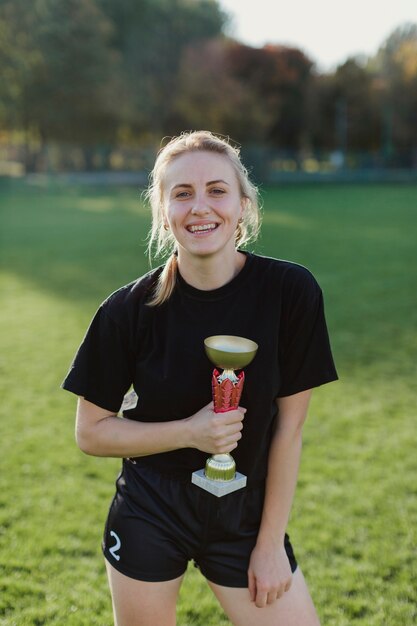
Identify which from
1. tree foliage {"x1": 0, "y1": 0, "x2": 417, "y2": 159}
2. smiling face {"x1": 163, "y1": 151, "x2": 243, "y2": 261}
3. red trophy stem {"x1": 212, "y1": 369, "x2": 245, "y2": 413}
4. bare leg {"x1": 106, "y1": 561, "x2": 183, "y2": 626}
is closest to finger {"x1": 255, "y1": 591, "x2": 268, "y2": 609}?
bare leg {"x1": 106, "y1": 561, "x2": 183, "y2": 626}

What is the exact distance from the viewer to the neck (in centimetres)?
213

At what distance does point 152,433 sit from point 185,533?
1.15ft

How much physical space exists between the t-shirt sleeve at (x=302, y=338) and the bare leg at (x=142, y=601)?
73 cm

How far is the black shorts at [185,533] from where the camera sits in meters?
2.13

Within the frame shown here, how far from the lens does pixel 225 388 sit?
6.22 ft

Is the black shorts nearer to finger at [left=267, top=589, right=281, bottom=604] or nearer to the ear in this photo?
finger at [left=267, top=589, right=281, bottom=604]

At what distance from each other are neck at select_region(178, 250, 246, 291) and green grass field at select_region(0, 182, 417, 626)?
1.76m

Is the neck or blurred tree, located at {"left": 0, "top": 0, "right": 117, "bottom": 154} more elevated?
blurred tree, located at {"left": 0, "top": 0, "right": 117, "bottom": 154}

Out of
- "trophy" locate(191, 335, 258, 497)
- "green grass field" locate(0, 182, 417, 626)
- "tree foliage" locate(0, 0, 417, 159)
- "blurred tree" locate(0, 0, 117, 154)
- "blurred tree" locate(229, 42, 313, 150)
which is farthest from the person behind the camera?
"blurred tree" locate(229, 42, 313, 150)

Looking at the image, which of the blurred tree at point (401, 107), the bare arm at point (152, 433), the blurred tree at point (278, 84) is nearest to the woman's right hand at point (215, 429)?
the bare arm at point (152, 433)

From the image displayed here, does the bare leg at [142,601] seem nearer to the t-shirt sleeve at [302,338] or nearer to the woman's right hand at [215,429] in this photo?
the woman's right hand at [215,429]

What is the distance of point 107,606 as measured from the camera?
3.21 meters

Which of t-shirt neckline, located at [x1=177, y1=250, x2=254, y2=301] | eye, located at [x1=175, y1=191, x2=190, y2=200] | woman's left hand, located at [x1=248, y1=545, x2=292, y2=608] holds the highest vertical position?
eye, located at [x1=175, y1=191, x2=190, y2=200]

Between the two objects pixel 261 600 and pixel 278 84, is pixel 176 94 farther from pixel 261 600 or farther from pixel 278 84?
pixel 261 600
